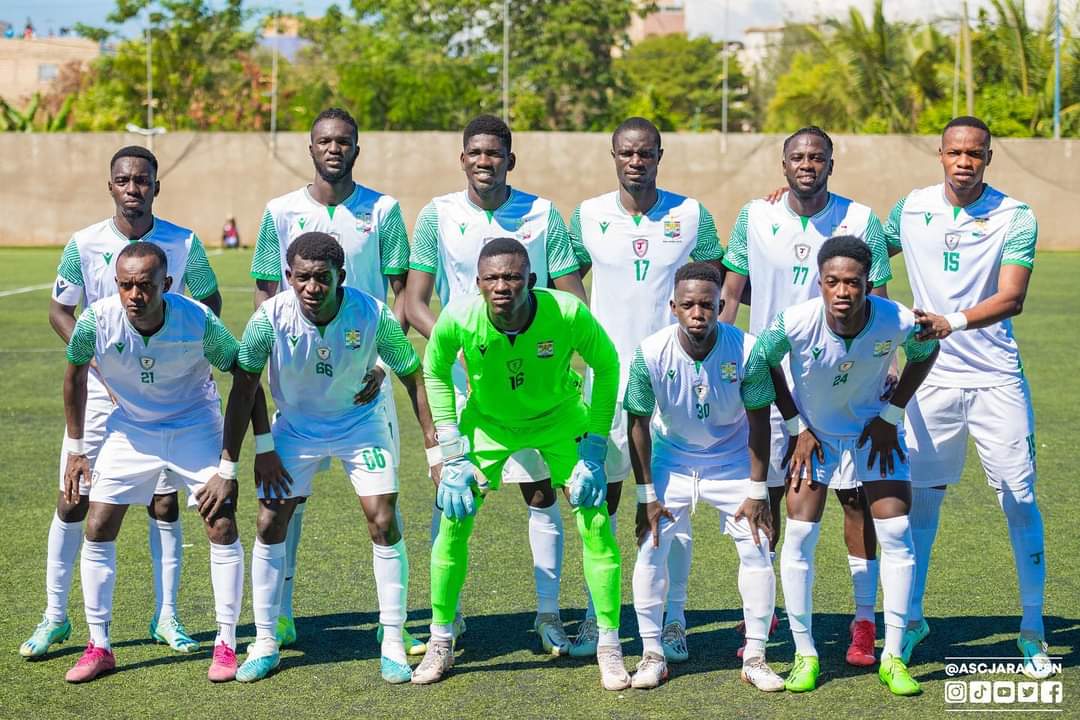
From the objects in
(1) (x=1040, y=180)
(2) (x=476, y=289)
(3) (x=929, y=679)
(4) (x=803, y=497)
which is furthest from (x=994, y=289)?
(1) (x=1040, y=180)

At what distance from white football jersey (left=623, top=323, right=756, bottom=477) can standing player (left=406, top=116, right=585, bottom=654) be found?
67cm

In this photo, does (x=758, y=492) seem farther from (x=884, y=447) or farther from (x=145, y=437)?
(x=145, y=437)

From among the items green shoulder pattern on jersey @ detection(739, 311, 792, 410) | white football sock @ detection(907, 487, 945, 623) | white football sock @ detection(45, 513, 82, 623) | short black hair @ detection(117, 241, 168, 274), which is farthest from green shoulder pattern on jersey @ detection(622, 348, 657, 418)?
white football sock @ detection(45, 513, 82, 623)

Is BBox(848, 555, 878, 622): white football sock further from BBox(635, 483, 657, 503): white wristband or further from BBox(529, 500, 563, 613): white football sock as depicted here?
BBox(529, 500, 563, 613): white football sock

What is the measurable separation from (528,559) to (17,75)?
8841 centimetres

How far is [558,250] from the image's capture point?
6578 mm

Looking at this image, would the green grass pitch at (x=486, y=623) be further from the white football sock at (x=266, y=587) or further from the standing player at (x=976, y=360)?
the standing player at (x=976, y=360)

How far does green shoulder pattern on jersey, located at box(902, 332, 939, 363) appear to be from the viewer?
18.9 feet

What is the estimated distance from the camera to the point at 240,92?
49219mm

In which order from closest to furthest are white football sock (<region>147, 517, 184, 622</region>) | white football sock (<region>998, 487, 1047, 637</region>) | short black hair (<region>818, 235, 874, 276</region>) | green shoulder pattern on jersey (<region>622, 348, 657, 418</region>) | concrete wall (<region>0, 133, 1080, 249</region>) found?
short black hair (<region>818, 235, 874, 276</region>)
green shoulder pattern on jersey (<region>622, 348, 657, 418</region>)
white football sock (<region>998, 487, 1047, 637</region>)
white football sock (<region>147, 517, 184, 622</region>)
concrete wall (<region>0, 133, 1080, 249</region>)

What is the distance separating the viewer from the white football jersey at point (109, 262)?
6.47 m

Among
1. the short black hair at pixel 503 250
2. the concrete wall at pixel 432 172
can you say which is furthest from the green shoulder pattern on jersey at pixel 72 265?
the concrete wall at pixel 432 172

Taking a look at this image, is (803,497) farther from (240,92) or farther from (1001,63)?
(240,92)

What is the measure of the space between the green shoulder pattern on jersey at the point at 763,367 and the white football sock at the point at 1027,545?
4.30 feet
